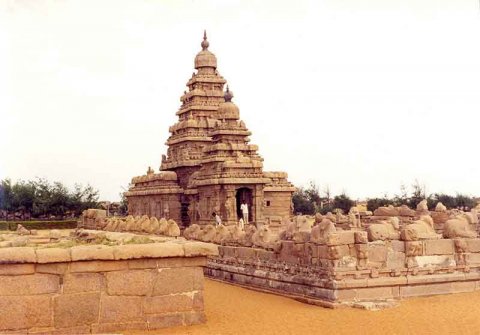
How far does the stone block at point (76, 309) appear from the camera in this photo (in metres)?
8.36

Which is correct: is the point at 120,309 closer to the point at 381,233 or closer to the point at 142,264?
the point at 142,264

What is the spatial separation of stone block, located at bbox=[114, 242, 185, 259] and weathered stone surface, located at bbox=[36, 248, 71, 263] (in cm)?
67

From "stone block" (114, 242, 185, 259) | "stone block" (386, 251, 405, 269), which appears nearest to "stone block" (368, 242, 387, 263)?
"stone block" (386, 251, 405, 269)

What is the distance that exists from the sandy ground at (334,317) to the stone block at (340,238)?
1.29 meters

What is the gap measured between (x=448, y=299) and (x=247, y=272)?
4.84 meters

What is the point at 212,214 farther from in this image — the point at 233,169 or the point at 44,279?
the point at 44,279

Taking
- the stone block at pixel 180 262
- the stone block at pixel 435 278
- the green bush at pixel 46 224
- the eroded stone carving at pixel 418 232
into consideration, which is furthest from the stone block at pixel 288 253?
the green bush at pixel 46 224

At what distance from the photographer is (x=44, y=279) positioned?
8344mm

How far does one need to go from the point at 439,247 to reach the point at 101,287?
26.0 ft

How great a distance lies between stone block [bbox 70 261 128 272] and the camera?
8500 millimetres

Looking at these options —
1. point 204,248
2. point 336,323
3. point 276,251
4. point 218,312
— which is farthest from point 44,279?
point 276,251

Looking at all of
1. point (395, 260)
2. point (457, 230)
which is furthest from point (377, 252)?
point (457, 230)

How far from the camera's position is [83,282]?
8531 mm

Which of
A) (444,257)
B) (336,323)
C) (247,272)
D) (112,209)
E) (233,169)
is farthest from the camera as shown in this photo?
(112,209)
